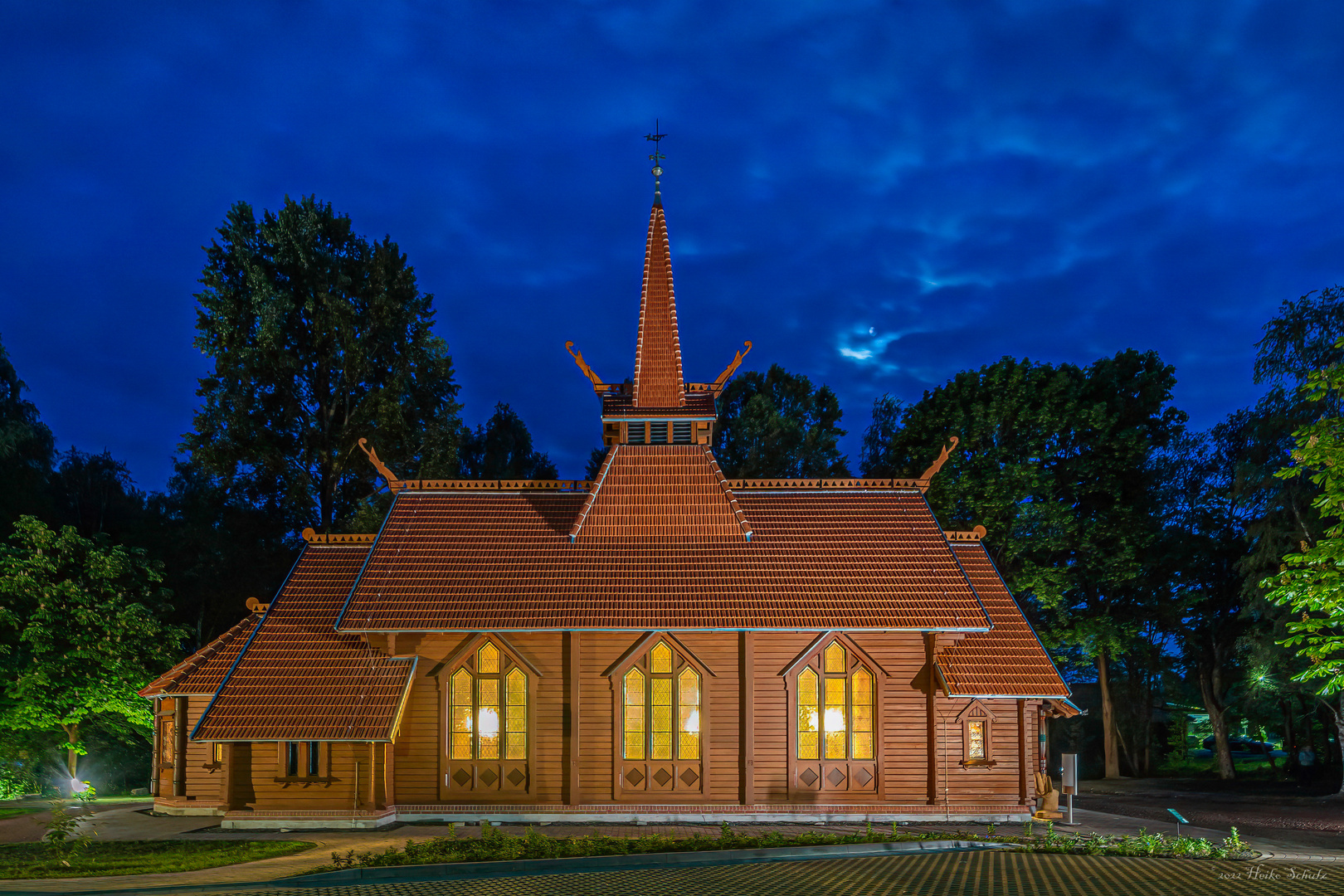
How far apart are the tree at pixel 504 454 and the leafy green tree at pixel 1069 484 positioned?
2560cm

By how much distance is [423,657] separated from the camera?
18.3 meters

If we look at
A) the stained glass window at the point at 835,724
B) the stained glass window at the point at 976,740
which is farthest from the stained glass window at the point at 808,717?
the stained glass window at the point at 976,740

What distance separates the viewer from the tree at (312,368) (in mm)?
A: 32406

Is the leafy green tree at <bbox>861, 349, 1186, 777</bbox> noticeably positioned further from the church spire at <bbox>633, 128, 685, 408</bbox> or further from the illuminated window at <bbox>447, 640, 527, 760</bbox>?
the illuminated window at <bbox>447, 640, 527, 760</bbox>

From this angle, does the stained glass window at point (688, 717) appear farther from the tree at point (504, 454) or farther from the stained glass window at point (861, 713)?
the tree at point (504, 454)

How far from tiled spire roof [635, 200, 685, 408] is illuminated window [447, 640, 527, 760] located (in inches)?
289

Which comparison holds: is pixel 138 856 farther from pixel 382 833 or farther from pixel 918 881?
pixel 918 881

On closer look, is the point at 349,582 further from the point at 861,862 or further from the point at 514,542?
the point at 861,862

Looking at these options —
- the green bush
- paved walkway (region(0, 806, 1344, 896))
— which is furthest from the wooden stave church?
the green bush

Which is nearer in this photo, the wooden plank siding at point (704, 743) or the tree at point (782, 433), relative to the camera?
the wooden plank siding at point (704, 743)

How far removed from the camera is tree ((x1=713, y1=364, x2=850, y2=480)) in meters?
41.5

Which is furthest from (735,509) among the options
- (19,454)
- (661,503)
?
(19,454)

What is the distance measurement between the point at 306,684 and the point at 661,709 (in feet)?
24.2

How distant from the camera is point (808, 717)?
59.5 ft
